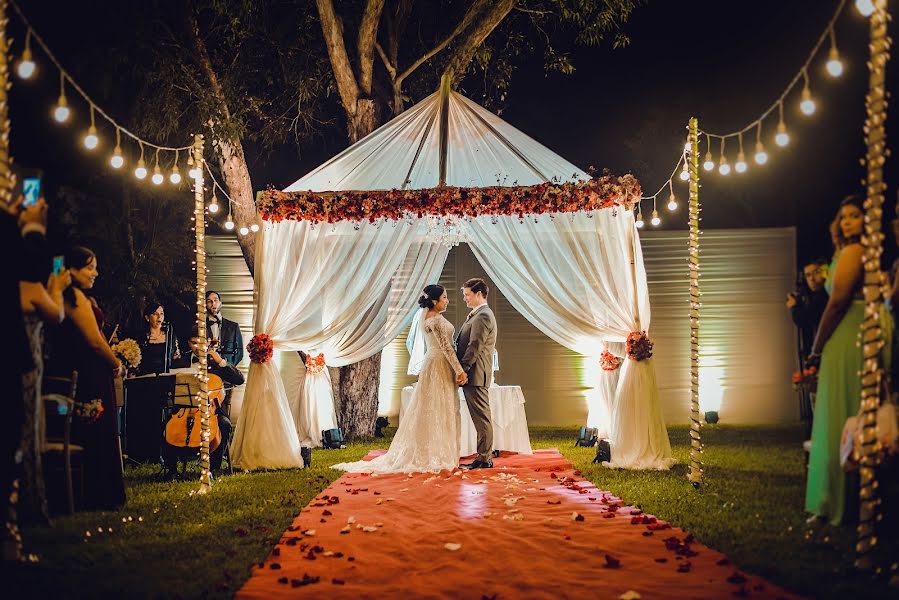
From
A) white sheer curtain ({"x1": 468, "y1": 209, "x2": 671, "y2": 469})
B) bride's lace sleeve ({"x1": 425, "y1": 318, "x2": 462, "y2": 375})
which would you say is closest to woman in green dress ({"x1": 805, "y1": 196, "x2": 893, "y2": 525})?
white sheer curtain ({"x1": 468, "y1": 209, "x2": 671, "y2": 469})

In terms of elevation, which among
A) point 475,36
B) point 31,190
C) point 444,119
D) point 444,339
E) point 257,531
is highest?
point 475,36

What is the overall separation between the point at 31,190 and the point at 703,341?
878cm

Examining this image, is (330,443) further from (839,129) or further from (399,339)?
(839,129)

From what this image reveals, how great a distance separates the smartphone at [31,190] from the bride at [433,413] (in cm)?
365

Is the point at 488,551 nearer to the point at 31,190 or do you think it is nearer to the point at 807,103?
the point at 807,103

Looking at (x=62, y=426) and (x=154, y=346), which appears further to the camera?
(x=154, y=346)

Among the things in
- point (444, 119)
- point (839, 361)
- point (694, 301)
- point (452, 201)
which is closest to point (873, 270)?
point (839, 361)

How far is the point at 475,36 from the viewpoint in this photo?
927cm

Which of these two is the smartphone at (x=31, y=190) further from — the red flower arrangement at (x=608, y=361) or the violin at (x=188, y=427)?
the red flower arrangement at (x=608, y=361)

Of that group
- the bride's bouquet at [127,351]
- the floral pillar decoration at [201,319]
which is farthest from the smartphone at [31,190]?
the bride's bouquet at [127,351]

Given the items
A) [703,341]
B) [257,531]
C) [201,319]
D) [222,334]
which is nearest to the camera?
[257,531]

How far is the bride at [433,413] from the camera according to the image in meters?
7.02

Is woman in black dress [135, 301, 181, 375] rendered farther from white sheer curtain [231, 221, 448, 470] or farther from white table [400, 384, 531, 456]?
white table [400, 384, 531, 456]

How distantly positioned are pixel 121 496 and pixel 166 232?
6968 millimetres
